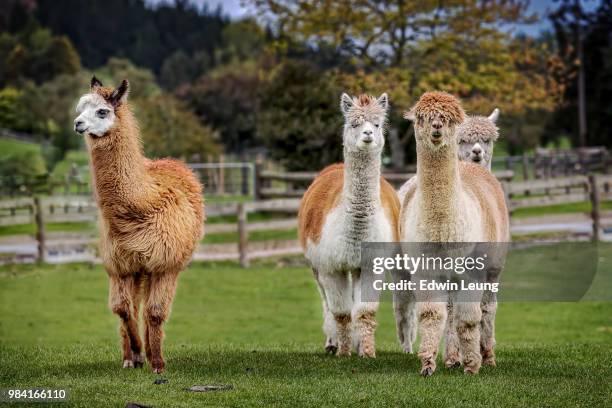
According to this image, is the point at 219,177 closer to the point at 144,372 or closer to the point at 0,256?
the point at 0,256

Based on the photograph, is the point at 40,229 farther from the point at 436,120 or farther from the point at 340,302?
the point at 436,120

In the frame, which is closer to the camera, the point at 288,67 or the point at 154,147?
the point at 288,67

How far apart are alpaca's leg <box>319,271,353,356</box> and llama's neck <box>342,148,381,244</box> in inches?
16.6

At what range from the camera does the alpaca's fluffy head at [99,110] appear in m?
7.76

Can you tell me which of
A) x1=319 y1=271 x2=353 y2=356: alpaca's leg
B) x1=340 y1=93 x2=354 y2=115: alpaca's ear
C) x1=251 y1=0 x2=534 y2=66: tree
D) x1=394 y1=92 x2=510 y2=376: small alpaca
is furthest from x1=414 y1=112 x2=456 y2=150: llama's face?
x1=251 y1=0 x2=534 y2=66: tree

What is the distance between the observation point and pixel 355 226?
863cm

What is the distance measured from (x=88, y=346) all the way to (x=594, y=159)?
2802 cm

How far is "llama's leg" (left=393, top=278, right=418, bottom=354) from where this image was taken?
9.29m

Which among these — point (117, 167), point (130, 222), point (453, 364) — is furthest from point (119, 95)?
point (453, 364)

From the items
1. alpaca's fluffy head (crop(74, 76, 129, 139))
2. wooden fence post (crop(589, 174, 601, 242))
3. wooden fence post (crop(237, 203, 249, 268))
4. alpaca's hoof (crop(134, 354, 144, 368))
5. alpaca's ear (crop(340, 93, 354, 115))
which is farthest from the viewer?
wooden fence post (crop(589, 174, 601, 242))

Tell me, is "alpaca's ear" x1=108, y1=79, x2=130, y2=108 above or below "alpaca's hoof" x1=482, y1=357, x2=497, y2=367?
above

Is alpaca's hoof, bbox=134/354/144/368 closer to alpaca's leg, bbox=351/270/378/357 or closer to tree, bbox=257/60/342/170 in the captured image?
alpaca's leg, bbox=351/270/378/357

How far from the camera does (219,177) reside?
117 ft

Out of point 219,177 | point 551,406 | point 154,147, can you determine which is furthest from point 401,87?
point 154,147
